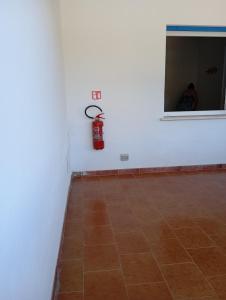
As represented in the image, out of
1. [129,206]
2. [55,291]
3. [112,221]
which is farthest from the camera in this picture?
[129,206]

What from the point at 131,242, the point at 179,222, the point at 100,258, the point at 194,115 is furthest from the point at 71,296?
the point at 194,115

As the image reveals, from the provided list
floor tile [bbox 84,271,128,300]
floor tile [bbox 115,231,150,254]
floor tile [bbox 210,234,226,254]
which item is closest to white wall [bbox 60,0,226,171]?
floor tile [bbox 115,231,150,254]

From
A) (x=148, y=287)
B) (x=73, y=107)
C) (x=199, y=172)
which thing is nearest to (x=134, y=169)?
(x=199, y=172)

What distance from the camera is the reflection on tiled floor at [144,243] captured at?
182cm

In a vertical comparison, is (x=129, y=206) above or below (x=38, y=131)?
below

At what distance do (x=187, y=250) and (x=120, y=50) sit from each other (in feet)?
9.13

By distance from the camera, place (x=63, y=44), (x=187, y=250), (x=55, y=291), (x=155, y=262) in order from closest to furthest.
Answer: (x=55, y=291) → (x=155, y=262) → (x=187, y=250) → (x=63, y=44)

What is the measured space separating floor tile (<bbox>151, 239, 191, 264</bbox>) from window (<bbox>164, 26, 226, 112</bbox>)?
2773mm

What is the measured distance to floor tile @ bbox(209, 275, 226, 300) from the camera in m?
1.75

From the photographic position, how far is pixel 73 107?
3.90 m

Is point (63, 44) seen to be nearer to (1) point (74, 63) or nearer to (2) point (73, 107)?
(1) point (74, 63)

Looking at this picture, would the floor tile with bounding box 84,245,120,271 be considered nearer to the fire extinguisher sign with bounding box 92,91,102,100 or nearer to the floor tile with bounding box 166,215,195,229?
the floor tile with bounding box 166,215,195,229

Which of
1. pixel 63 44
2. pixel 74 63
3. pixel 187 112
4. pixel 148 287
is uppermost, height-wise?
pixel 63 44

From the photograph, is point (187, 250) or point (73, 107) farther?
point (73, 107)
